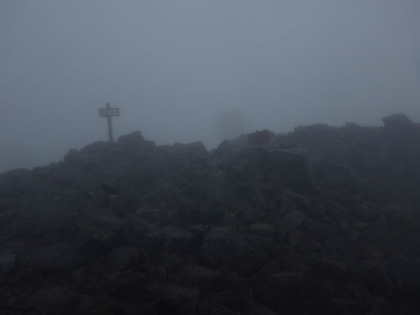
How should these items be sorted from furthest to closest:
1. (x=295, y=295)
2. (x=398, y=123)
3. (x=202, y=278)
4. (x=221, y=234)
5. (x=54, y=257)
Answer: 1. (x=398, y=123)
2. (x=221, y=234)
3. (x=54, y=257)
4. (x=202, y=278)
5. (x=295, y=295)

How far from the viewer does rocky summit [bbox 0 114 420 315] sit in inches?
401

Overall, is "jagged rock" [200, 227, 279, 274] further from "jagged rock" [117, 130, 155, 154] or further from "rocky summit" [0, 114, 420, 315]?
"jagged rock" [117, 130, 155, 154]

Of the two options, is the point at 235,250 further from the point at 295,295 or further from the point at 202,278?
the point at 295,295

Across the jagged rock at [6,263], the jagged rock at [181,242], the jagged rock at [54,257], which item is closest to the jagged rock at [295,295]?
the jagged rock at [181,242]

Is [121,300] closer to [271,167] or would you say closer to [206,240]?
[206,240]

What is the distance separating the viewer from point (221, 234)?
40.3ft

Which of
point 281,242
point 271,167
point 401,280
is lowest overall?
point 401,280

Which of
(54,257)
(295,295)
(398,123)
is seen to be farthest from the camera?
(398,123)

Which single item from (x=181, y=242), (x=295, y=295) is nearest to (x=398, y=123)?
(x=295, y=295)

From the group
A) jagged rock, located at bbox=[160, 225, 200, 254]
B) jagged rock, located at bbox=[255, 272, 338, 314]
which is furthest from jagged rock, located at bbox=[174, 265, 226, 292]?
jagged rock, located at bbox=[160, 225, 200, 254]

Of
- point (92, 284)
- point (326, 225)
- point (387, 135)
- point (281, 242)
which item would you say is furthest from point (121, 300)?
point (387, 135)

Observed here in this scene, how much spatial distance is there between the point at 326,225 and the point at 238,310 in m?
5.93

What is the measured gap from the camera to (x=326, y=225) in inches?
564

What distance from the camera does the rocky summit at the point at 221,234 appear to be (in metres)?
10.2
